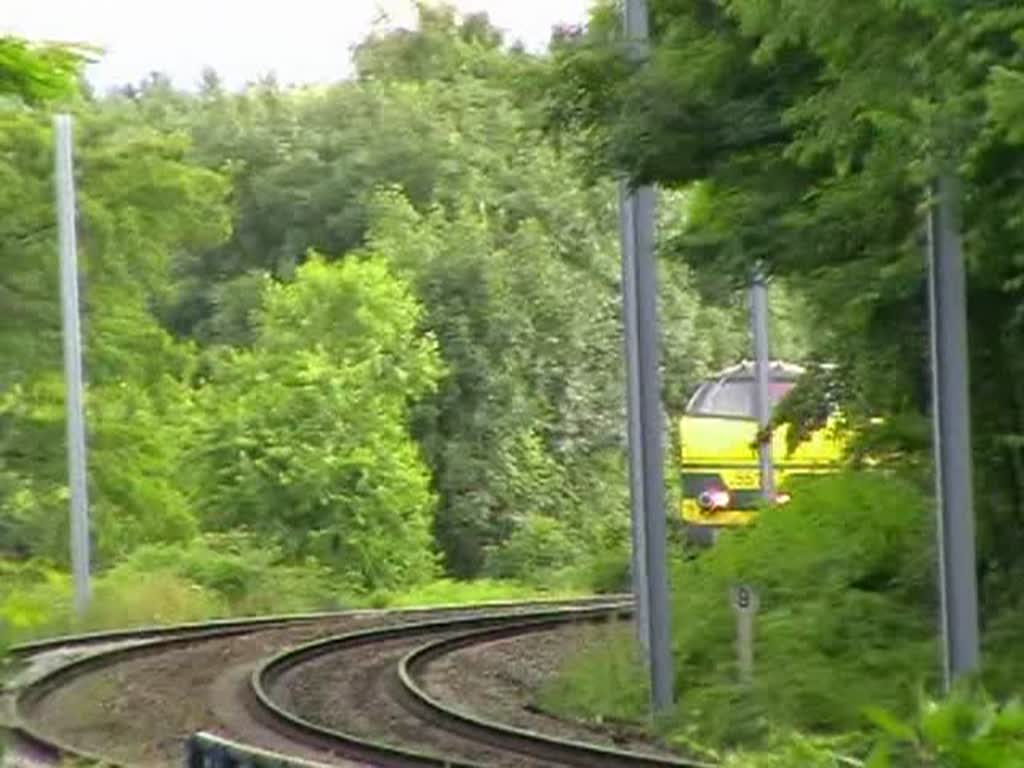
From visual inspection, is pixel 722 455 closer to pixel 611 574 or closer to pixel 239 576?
pixel 611 574

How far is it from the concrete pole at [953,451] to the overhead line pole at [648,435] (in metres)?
6.13

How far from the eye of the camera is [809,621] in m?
20.7

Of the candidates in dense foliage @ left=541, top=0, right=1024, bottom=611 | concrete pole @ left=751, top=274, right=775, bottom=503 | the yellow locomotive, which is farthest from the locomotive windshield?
dense foliage @ left=541, top=0, right=1024, bottom=611

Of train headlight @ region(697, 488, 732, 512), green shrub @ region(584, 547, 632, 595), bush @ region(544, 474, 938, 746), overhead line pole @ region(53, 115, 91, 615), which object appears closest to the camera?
bush @ region(544, 474, 938, 746)

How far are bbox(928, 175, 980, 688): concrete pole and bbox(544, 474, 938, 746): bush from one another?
344 centimetres

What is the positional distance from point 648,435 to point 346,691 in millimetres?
4762

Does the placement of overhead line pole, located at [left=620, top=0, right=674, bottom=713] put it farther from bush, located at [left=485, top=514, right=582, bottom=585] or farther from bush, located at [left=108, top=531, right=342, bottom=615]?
bush, located at [left=485, top=514, right=582, bottom=585]

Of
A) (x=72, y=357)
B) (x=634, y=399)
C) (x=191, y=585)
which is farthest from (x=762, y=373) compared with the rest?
(x=634, y=399)

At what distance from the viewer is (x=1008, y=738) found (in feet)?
15.3

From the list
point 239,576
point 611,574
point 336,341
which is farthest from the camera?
point 336,341

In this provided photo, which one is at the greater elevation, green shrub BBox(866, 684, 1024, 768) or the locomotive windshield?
the locomotive windshield

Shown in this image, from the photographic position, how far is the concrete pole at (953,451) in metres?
12.8

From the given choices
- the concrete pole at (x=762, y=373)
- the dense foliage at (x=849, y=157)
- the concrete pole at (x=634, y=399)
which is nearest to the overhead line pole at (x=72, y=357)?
the concrete pole at (x=762, y=373)

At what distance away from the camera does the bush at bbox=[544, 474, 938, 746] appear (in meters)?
18.5
